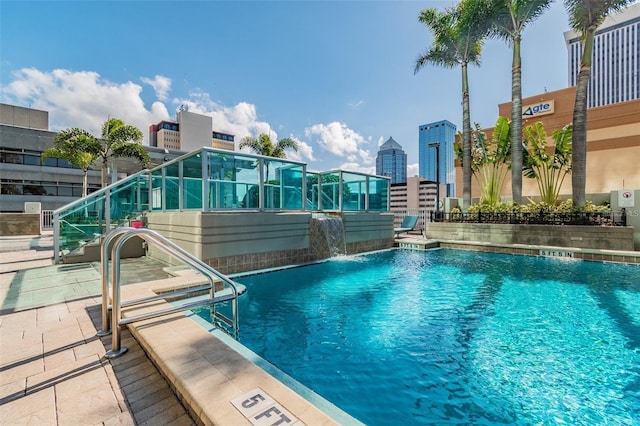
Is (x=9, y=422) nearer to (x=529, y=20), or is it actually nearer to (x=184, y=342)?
(x=184, y=342)

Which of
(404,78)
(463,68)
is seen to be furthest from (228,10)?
(463,68)

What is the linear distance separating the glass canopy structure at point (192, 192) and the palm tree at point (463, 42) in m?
10.6

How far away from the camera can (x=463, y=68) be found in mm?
15852

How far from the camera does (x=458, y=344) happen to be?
3684 millimetres

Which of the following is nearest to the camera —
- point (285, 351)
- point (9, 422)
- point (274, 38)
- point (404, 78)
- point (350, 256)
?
point (9, 422)

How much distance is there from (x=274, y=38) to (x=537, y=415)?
1501 cm

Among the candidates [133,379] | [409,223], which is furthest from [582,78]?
[133,379]

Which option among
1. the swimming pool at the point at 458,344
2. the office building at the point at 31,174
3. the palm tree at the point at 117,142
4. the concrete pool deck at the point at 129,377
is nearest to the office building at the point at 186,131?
the office building at the point at 31,174

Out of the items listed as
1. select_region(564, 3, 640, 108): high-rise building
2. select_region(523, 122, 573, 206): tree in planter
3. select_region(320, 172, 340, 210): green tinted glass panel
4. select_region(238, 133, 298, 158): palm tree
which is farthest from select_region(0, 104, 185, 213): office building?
select_region(564, 3, 640, 108): high-rise building

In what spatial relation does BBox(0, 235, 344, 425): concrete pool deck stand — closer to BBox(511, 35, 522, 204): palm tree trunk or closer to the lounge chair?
BBox(511, 35, 522, 204): palm tree trunk

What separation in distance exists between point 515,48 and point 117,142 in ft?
66.5

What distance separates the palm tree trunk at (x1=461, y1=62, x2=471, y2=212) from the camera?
1518cm

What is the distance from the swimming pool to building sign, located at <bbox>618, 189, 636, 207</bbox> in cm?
→ 488

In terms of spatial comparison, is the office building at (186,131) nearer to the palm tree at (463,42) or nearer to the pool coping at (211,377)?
the palm tree at (463,42)
